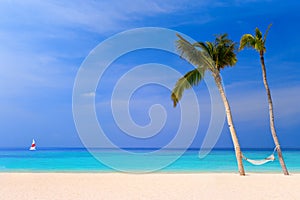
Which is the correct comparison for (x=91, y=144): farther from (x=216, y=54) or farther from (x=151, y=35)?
(x=216, y=54)

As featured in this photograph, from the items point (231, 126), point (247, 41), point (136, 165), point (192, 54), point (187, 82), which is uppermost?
point (247, 41)

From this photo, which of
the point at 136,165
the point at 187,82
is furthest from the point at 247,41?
the point at 136,165

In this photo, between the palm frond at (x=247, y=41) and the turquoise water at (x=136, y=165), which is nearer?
the palm frond at (x=247, y=41)

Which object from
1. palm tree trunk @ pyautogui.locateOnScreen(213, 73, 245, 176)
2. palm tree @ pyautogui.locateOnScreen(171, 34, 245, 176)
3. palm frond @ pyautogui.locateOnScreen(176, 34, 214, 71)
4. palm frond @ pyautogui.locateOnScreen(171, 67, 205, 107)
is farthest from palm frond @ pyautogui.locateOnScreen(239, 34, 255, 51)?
palm frond @ pyautogui.locateOnScreen(171, 67, 205, 107)

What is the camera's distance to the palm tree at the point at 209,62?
14336 millimetres

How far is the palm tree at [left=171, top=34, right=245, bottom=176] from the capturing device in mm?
14336

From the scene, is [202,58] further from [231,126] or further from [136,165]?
[136,165]

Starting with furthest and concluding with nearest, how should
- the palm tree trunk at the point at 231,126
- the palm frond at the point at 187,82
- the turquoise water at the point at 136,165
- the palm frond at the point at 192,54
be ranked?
the turquoise water at the point at 136,165, the palm frond at the point at 187,82, the palm tree trunk at the point at 231,126, the palm frond at the point at 192,54

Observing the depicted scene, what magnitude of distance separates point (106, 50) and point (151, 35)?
206cm

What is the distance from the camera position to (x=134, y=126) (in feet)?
43.7

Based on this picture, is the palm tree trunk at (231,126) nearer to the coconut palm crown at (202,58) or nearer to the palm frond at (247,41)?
the coconut palm crown at (202,58)

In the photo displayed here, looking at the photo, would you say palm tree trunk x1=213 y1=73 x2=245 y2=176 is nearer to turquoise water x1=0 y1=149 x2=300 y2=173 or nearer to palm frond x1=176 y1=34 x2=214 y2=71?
palm frond x1=176 y1=34 x2=214 y2=71

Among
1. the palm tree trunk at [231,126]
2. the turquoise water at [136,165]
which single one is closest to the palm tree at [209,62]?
the palm tree trunk at [231,126]

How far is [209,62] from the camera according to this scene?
14.2 meters
